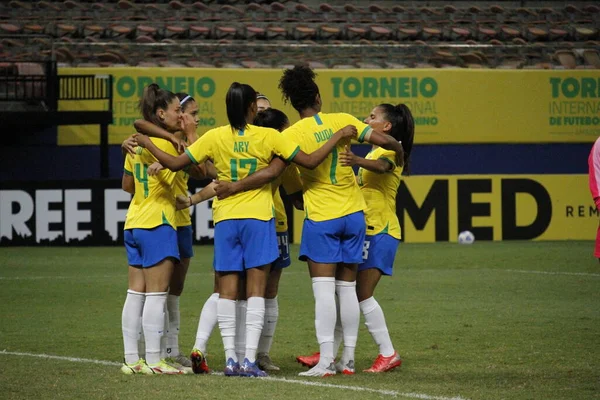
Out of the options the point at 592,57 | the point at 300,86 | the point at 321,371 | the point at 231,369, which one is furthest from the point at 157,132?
the point at 592,57

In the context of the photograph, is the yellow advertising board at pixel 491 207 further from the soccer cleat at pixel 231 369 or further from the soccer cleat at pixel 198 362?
the soccer cleat at pixel 231 369

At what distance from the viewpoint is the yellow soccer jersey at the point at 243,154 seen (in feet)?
22.7

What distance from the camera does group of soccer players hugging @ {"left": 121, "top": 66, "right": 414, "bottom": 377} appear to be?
22.8 feet

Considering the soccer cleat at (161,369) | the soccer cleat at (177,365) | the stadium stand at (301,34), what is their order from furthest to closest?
the stadium stand at (301,34) < the soccer cleat at (177,365) < the soccer cleat at (161,369)

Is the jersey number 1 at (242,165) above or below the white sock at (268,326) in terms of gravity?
above

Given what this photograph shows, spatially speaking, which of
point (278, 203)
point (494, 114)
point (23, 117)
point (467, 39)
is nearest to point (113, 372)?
point (278, 203)

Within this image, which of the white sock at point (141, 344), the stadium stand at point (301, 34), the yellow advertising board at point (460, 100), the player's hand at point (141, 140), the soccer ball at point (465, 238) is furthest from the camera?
the stadium stand at point (301, 34)

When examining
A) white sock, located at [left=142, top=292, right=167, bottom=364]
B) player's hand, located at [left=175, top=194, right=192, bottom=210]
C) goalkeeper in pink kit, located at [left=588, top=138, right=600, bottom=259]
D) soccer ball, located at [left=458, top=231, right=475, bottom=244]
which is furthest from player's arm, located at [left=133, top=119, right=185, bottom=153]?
soccer ball, located at [left=458, top=231, right=475, bottom=244]

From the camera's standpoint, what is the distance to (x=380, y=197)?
7656 millimetres

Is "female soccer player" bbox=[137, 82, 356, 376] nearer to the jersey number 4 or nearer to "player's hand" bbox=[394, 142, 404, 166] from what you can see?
the jersey number 4

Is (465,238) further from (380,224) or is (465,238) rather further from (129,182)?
(129,182)

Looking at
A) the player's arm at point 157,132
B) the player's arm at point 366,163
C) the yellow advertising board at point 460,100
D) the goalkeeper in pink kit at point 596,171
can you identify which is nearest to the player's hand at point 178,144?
the player's arm at point 157,132

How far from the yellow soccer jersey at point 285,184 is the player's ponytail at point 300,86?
1.86 feet

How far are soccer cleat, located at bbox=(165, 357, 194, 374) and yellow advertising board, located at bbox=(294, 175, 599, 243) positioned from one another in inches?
506
